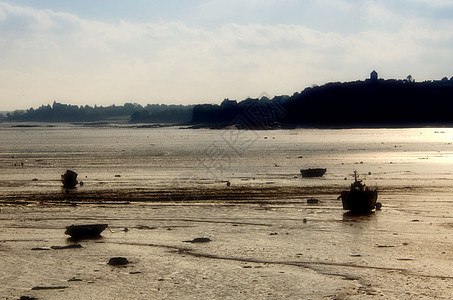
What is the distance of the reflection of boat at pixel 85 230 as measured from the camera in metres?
31.1

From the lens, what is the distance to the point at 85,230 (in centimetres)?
3161

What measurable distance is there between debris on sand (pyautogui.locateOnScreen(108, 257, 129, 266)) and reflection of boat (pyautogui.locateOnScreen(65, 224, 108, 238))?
5.42 meters

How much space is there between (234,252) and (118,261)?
5.09 metres

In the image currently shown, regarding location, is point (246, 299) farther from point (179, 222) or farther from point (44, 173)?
point (44, 173)

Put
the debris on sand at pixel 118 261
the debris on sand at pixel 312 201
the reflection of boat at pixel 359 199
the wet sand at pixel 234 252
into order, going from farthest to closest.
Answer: the debris on sand at pixel 312 201
the reflection of boat at pixel 359 199
the debris on sand at pixel 118 261
the wet sand at pixel 234 252

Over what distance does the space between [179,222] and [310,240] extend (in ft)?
28.6

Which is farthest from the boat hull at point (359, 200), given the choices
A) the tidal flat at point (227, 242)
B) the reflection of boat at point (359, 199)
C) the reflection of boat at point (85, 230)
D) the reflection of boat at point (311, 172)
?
the reflection of boat at point (311, 172)

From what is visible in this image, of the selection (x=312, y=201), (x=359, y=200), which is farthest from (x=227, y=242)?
(x=312, y=201)

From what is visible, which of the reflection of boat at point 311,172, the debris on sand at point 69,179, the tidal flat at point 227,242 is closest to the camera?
the tidal flat at point 227,242

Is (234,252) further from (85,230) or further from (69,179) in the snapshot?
(69,179)

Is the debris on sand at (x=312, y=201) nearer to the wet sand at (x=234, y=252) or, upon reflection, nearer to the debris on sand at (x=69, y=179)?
the wet sand at (x=234, y=252)

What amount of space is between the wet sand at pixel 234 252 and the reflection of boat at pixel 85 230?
54cm

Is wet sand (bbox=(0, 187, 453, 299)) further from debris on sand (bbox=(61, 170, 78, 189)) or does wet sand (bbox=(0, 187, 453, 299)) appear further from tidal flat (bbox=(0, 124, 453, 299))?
debris on sand (bbox=(61, 170, 78, 189))

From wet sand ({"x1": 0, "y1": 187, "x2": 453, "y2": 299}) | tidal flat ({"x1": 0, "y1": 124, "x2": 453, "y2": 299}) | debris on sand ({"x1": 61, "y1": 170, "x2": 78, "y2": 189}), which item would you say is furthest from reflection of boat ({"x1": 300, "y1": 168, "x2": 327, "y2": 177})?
debris on sand ({"x1": 61, "y1": 170, "x2": 78, "y2": 189})
